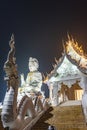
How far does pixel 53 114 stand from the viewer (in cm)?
966

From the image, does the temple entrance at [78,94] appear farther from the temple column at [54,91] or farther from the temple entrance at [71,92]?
the temple column at [54,91]

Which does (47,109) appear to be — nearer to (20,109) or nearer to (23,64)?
(20,109)

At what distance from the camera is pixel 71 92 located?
18.5 metres

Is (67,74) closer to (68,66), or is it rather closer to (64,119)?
(68,66)

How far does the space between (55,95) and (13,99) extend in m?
10.1

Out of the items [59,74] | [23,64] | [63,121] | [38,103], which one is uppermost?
[23,64]

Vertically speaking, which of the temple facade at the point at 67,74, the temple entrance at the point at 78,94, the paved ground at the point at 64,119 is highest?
the temple facade at the point at 67,74

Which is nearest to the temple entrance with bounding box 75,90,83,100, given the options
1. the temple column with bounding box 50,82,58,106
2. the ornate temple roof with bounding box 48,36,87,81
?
the temple column with bounding box 50,82,58,106

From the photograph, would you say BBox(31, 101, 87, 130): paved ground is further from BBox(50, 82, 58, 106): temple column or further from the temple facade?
BBox(50, 82, 58, 106): temple column

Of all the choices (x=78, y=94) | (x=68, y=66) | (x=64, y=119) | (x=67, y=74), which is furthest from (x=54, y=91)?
(x=64, y=119)

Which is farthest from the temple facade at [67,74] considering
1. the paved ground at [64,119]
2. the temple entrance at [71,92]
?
the paved ground at [64,119]

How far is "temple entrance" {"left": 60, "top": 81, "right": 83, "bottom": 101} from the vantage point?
59.0 feet

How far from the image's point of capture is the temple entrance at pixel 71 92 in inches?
708

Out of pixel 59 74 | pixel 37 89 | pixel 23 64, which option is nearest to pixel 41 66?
pixel 23 64
